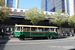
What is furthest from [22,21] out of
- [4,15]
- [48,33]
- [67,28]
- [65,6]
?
[65,6]

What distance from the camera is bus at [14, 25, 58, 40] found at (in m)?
12.8

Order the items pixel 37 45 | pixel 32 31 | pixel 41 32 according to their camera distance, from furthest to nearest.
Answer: pixel 41 32, pixel 32 31, pixel 37 45

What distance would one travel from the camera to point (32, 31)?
44.2ft

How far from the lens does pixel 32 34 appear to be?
13406 mm

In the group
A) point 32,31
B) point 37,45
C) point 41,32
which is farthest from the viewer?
point 41,32

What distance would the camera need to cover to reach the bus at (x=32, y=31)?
1277cm

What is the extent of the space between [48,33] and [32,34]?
3170mm

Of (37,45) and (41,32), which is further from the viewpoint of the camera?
(41,32)

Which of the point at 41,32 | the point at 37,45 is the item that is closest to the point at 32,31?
the point at 41,32

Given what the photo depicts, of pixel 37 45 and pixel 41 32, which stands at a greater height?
pixel 41 32

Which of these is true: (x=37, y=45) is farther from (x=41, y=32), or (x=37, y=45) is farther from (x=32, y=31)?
(x=41, y=32)

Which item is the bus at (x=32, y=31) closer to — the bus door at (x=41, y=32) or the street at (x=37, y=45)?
the bus door at (x=41, y=32)

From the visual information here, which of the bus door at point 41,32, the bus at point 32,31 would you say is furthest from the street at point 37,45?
the bus door at point 41,32

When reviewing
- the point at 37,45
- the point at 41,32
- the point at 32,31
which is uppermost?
the point at 32,31
